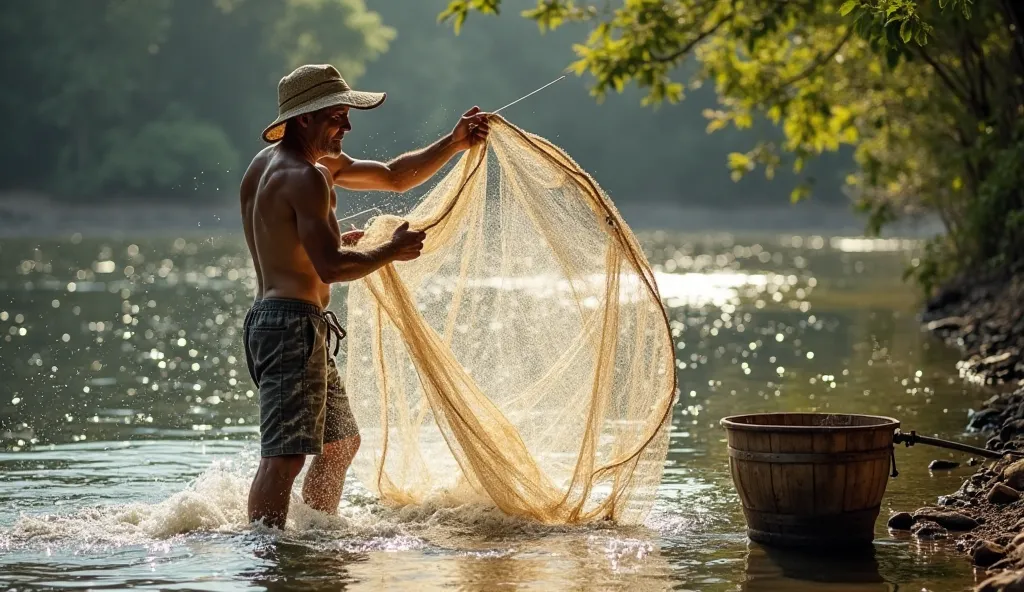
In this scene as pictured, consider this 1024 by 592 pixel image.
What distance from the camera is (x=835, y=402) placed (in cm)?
1319

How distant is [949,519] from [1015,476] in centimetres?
64

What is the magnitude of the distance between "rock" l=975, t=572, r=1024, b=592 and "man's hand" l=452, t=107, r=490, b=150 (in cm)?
353

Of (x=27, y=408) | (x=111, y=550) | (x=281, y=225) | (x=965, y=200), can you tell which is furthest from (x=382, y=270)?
(x=965, y=200)

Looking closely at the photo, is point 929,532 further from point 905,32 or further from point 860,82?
point 860,82

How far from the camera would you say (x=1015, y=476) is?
7852 mm

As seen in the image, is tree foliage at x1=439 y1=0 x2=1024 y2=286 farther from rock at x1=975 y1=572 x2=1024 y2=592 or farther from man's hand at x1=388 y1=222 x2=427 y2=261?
rock at x1=975 y1=572 x2=1024 y2=592

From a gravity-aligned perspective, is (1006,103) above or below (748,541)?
above

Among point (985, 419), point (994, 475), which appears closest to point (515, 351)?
point (994, 475)

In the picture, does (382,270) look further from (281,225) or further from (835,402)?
(835,402)

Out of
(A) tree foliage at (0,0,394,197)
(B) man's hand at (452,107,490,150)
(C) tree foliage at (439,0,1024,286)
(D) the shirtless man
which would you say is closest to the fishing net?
(B) man's hand at (452,107,490,150)

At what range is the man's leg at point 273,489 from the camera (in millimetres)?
6992

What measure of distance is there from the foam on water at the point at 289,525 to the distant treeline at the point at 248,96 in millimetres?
48677

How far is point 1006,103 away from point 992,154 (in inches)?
66.2

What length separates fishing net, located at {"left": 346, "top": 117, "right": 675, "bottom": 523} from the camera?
754cm
